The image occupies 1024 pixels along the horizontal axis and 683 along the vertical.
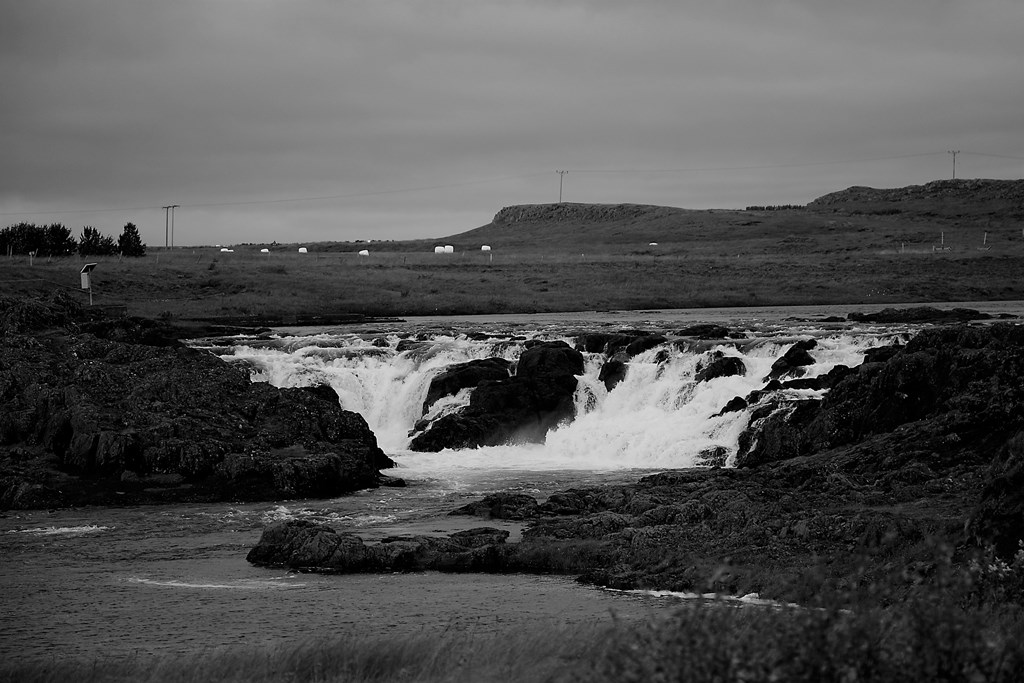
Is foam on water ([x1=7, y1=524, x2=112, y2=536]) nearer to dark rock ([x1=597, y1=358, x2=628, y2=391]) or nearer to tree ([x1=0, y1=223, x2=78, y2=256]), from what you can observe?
dark rock ([x1=597, y1=358, x2=628, y2=391])

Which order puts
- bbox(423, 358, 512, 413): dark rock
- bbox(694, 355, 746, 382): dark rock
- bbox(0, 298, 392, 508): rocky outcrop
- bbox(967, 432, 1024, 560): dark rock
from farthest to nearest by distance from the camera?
1. bbox(423, 358, 512, 413): dark rock
2. bbox(694, 355, 746, 382): dark rock
3. bbox(0, 298, 392, 508): rocky outcrop
4. bbox(967, 432, 1024, 560): dark rock

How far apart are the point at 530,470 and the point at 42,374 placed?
559 inches

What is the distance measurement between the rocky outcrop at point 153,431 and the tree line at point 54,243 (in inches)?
2993

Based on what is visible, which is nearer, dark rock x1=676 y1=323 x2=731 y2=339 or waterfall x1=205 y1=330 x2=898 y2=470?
waterfall x1=205 y1=330 x2=898 y2=470

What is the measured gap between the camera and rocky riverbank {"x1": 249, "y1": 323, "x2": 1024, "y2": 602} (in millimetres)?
16641

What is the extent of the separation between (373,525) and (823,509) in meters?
9.34

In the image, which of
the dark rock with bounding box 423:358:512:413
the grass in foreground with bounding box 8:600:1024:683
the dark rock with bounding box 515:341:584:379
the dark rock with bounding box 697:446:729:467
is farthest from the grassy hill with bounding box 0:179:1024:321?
the grass in foreground with bounding box 8:600:1024:683

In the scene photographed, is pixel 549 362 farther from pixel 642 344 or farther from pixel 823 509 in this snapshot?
pixel 823 509

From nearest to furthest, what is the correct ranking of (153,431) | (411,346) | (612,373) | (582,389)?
(153,431) → (582,389) → (612,373) → (411,346)

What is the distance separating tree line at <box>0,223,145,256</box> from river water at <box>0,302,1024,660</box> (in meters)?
65.5

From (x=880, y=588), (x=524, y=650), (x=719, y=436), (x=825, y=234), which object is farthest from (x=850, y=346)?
(x=825, y=234)

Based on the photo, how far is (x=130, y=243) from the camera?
120688 millimetres

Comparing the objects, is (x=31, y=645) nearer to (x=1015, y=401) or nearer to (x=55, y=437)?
(x=55, y=437)

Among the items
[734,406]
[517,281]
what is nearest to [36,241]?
[517,281]
